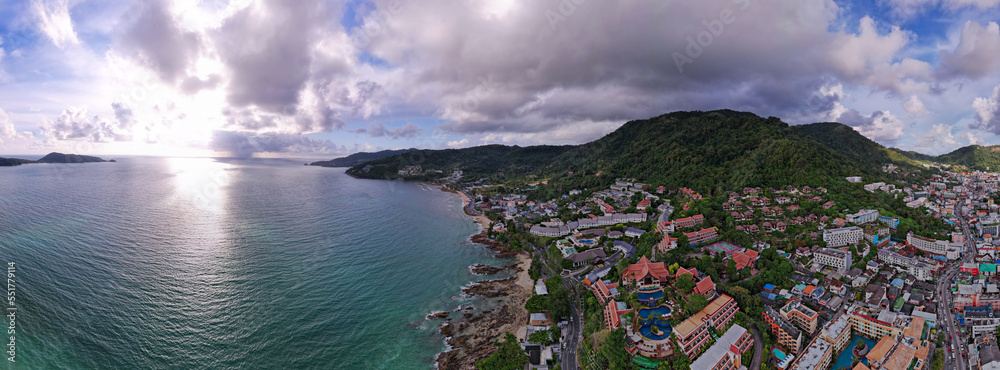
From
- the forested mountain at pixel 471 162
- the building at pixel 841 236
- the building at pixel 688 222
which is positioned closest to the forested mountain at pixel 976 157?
the building at pixel 841 236

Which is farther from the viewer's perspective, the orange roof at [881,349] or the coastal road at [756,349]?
the coastal road at [756,349]

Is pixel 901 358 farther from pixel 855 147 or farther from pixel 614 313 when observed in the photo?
pixel 855 147

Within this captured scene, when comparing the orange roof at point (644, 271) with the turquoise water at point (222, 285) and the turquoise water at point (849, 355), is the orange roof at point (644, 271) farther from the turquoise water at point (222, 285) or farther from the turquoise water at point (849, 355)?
the turquoise water at point (222, 285)

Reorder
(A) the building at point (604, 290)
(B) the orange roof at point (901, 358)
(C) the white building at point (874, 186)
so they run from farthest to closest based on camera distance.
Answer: (C) the white building at point (874, 186) < (A) the building at point (604, 290) < (B) the orange roof at point (901, 358)

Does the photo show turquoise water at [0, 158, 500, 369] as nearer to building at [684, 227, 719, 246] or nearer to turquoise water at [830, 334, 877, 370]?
building at [684, 227, 719, 246]

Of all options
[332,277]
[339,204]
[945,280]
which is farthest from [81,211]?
[945,280]

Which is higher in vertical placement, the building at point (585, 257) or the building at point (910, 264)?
the building at point (910, 264)

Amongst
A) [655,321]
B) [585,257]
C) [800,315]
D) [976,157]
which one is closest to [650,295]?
[655,321]
